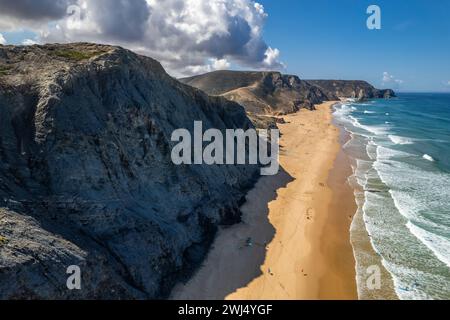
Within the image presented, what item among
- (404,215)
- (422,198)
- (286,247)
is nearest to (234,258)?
(286,247)

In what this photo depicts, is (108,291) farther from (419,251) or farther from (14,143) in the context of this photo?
(419,251)

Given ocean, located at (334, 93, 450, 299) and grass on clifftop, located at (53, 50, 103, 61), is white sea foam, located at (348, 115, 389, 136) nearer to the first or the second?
ocean, located at (334, 93, 450, 299)

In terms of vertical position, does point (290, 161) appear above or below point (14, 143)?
below

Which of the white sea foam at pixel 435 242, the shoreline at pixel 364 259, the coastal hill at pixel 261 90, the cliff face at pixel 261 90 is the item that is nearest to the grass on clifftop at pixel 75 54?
the shoreline at pixel 364 259

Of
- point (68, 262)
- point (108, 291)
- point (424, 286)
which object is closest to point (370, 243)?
point (424, 286)

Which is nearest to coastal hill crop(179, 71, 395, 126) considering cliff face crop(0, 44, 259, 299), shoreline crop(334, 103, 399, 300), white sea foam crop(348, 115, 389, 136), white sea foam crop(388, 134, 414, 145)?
white sea foam crop(348, 115, 389, 136)
